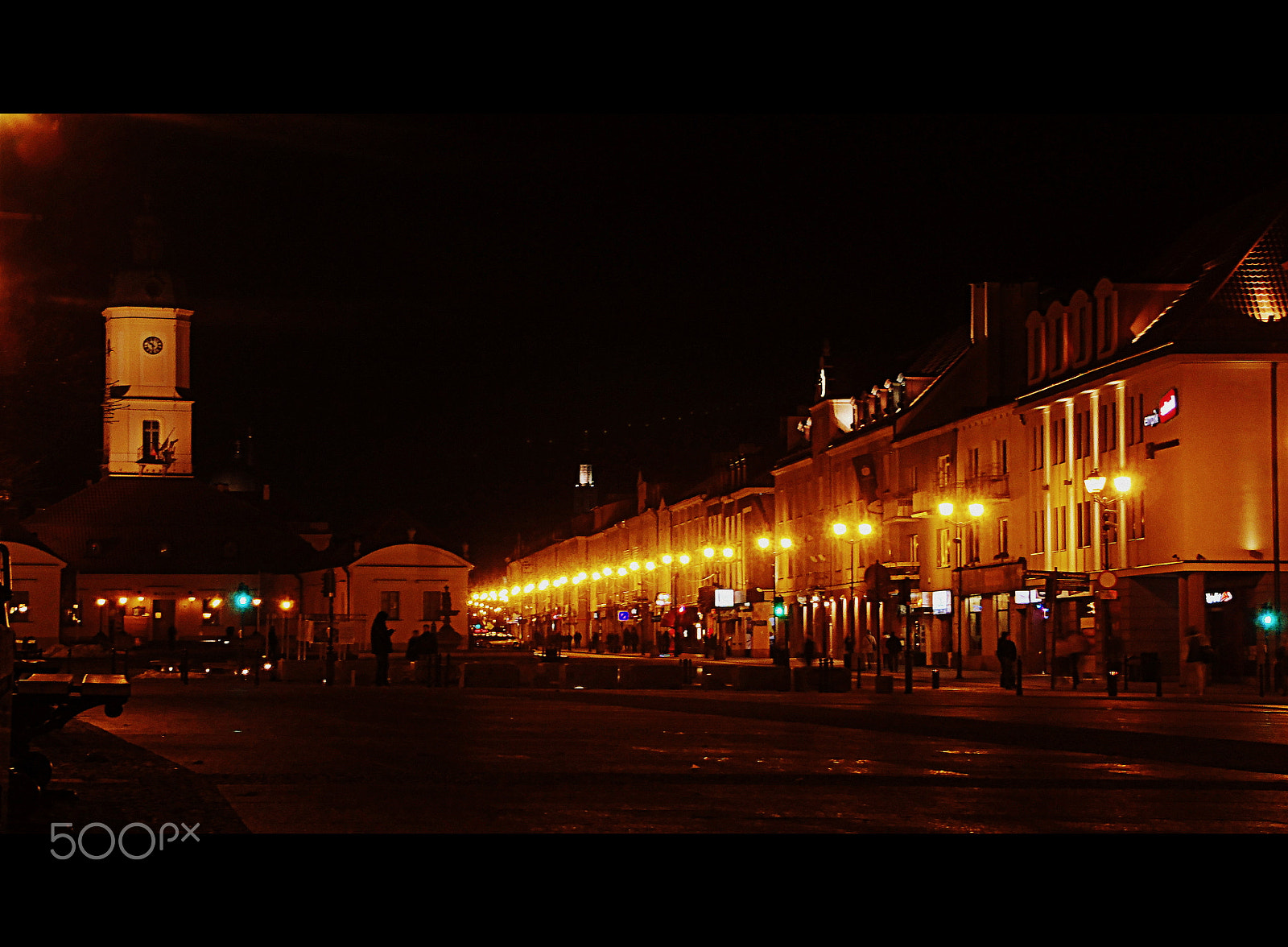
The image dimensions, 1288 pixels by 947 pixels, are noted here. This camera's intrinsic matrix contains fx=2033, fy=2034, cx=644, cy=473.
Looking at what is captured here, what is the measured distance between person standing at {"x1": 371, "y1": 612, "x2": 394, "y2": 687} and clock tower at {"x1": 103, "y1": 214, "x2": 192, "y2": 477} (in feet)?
297

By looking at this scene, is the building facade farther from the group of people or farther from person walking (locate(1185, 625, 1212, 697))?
the group of people

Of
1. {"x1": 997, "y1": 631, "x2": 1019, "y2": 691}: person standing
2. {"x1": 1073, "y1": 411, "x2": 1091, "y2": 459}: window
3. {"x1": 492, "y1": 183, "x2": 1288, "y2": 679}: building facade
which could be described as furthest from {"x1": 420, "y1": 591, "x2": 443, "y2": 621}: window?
{"x1": 997, "y1": 631, "x2": 1019, "y2": 691}: person standing

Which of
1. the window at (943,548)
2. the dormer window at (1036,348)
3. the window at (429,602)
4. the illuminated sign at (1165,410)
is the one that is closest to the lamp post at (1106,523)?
the illuminated sign at (1165,410)

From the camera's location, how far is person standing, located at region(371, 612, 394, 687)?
45906 mm

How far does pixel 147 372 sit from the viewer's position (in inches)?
5305

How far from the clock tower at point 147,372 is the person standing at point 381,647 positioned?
297 ft

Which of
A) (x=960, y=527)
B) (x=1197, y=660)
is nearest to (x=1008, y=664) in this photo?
(x=1197, y=660)

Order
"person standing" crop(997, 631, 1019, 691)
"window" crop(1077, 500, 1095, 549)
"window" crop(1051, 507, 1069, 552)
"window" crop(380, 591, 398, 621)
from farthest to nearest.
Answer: "window" crop(380, 591, 398, 621)
"window" crop(1051, 507, 1069, 552)
"window" crop(1077, 500, 1095, 549)
"person standing" crop(997, 631, 1019, 691)

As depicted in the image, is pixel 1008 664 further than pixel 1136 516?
No

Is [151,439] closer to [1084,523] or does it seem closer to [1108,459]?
[1084,523]

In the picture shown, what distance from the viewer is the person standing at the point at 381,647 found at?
45906mm

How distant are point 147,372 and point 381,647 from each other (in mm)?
93343

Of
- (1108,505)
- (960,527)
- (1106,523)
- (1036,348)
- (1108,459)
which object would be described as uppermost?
(1036,348)

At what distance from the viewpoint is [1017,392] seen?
217 feet
